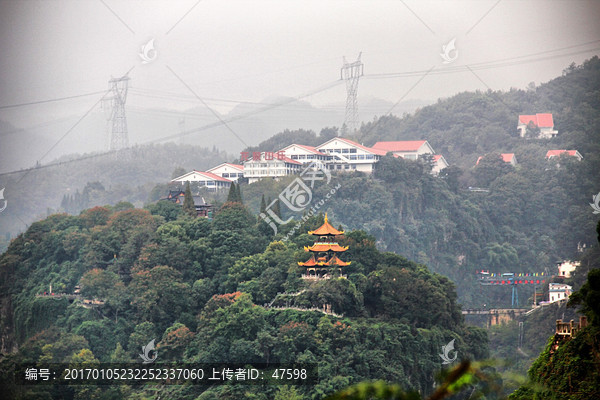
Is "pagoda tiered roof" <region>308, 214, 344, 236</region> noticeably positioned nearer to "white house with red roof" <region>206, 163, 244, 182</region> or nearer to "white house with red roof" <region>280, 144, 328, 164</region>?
"white house with red roof" <region>206, 163, 244, 182</region>

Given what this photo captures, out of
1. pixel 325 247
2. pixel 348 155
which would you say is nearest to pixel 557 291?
pixel 325 247

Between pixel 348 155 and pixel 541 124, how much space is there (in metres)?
15.4

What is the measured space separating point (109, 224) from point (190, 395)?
9.27 metres

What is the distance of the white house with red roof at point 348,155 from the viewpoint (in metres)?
41.1

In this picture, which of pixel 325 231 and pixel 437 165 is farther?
pixel 437 165

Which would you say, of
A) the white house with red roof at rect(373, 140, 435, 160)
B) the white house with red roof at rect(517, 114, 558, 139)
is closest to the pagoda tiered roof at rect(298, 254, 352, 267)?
the white house with red roof at rect(373, 140, 435, 160)

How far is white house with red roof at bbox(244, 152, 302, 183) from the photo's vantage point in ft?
126

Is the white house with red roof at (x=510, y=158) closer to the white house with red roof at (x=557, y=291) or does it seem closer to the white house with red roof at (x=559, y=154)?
the white house with red roof at (x=559, y=154)

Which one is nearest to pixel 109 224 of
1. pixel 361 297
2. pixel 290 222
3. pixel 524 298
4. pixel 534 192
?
pixel 290 222

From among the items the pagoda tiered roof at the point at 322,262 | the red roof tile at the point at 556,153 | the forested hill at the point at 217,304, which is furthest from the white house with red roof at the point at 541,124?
the pagoda tiered roof at the point at 322,262

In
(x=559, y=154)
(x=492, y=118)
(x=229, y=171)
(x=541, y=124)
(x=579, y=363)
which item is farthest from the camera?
(x=492, y=118)

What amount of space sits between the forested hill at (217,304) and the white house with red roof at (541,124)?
28.1 meters

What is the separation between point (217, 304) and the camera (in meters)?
22.9

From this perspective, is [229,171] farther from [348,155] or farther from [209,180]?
[348,155]
